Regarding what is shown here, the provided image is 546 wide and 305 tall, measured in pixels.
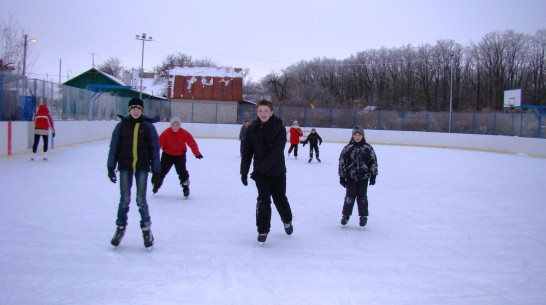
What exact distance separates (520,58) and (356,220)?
148ft

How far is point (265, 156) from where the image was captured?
171 inches

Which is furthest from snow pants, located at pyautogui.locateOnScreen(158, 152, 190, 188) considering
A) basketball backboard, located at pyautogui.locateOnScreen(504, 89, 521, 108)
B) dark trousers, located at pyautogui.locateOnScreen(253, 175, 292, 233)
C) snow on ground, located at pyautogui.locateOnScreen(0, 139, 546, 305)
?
basketball backboard, located at pyautogui.locateOnScreen(504, 89, 521, 108)

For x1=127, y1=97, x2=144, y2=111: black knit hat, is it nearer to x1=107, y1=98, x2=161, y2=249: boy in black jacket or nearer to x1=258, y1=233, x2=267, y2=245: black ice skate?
A: x1=107, y1=98, x2=161, y2=249: boy in black jacket

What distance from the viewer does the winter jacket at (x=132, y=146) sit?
405 cm

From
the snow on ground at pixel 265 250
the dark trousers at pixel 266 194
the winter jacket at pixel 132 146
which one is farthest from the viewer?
the dark trousers at pixel 266 194

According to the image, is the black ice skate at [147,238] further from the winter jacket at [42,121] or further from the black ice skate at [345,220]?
the winter jacket at [42,121]

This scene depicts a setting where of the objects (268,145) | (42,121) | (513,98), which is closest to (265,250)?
(268,145)

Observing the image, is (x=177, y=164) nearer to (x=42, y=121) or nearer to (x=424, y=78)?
(x=42, y=121)

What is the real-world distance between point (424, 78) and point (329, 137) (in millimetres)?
28619

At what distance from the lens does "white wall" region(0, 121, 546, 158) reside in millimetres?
12711

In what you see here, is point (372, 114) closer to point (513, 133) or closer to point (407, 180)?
point (513, 133)

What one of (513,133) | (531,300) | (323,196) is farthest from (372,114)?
(531,300)

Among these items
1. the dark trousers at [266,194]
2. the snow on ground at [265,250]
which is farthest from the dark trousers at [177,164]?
the dark trousers at [266,194]

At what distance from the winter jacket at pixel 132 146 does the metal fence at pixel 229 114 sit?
31.1ft
